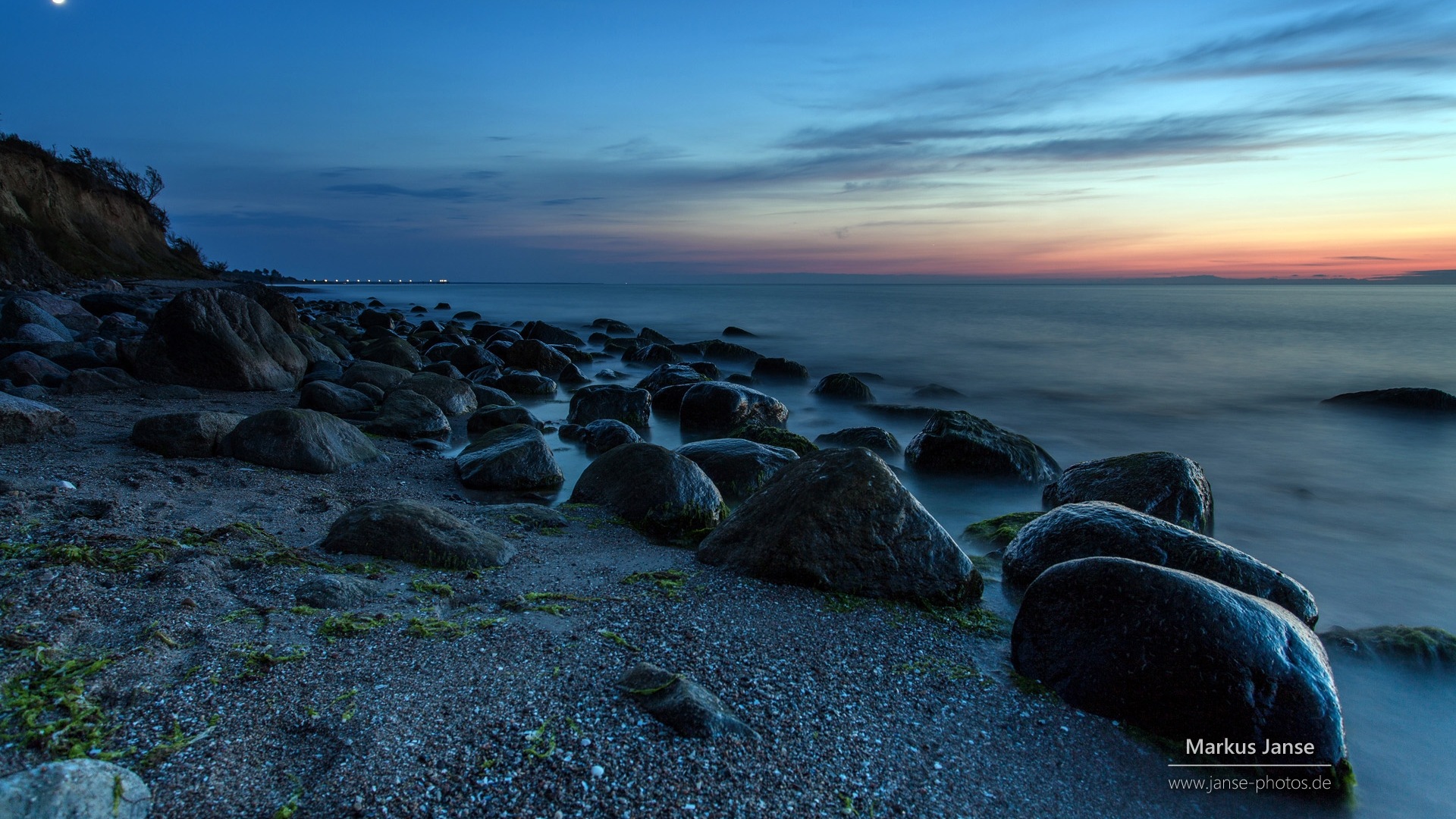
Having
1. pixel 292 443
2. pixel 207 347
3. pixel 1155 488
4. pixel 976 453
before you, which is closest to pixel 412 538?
pixel 292 443

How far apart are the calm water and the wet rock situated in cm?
382

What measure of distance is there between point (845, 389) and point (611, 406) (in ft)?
17.6

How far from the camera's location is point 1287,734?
125 inches

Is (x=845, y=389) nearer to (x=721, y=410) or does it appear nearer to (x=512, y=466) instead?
(x=721, y=410)

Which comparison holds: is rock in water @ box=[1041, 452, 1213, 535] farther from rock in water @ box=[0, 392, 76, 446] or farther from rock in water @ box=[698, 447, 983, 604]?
rock in water @ box=[0, 392, 76, 446]

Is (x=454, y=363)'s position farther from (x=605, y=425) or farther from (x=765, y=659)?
(x=765, y=659)

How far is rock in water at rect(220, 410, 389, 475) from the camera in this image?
610 centimetres

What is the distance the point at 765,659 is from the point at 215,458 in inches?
201

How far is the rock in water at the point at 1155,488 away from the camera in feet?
20.6

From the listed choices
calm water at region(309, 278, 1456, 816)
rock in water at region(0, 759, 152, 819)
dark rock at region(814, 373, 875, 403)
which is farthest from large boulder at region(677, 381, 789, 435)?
rock in water at region(0, 759, 152, 819)

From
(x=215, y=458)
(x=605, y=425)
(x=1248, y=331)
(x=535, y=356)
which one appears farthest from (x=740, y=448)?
(x=1248, y=331)

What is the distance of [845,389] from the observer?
47.8 feet

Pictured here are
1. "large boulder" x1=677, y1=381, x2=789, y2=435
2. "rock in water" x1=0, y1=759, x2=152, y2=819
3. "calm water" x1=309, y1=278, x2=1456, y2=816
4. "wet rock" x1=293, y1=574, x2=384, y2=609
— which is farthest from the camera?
"large boulder" x1=677, y1=381, x2=789, y2=435

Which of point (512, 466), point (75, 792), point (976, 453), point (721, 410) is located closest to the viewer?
point (75, 792)
